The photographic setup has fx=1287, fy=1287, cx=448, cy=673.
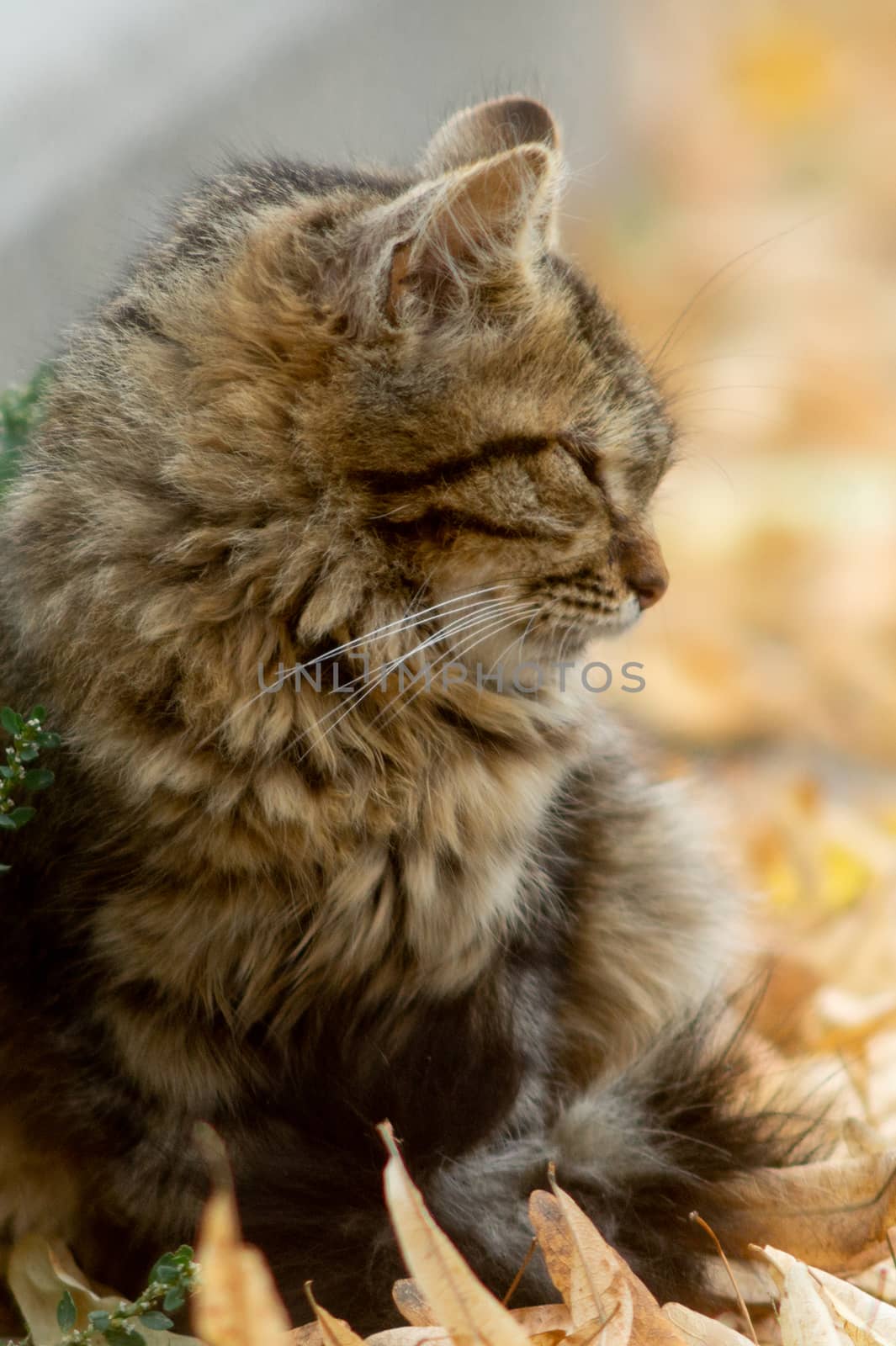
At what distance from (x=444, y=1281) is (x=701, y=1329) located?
1.02 ft

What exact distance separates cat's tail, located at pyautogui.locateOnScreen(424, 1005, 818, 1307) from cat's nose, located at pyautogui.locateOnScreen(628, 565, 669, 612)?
0.48 meters

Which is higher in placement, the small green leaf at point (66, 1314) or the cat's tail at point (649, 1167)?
the cat's tail at point (649, 1167)

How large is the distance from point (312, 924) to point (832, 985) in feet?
3.46

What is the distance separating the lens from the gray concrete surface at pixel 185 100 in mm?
2209

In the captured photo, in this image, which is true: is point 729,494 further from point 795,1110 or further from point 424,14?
→ point 795,1110

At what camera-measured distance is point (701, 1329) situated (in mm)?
1122

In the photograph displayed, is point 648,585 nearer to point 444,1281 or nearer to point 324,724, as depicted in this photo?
point 324,724

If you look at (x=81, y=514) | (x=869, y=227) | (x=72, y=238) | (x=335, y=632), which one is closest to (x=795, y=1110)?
(x=335, y=632)

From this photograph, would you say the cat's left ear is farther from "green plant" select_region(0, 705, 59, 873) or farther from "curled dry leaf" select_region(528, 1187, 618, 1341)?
"curled dry leaf" select_region(528, 1187, 618, 1341)

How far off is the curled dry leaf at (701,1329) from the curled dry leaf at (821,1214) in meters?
0.13

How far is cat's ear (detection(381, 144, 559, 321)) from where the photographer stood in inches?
44.1

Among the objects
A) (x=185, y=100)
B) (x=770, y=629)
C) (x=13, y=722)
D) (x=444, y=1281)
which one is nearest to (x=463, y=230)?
(x=13, y=722)

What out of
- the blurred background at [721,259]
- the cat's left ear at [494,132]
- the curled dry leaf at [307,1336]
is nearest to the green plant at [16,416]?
the blurred background at [721,259]

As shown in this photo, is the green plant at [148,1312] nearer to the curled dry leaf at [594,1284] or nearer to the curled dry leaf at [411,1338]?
the curled dry leaf at [411,1338]
